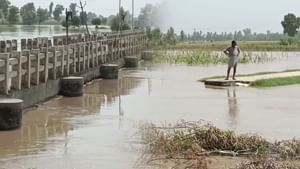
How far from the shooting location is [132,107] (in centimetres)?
1691

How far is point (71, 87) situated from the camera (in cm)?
1939

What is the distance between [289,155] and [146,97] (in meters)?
9.37

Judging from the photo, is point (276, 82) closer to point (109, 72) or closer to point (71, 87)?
→ point (109, 72)

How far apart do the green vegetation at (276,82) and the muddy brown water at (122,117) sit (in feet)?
2.37

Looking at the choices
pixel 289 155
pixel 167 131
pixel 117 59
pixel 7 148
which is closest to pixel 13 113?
pixel 7 148

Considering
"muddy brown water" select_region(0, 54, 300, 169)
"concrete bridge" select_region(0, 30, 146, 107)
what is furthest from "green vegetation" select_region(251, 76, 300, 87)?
"concrete bridge" select_region(0, 30, 146, 107)

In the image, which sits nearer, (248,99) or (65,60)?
(248,99)

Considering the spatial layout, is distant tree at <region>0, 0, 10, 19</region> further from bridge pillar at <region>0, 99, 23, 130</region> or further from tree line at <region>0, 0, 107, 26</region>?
bridge pillar at <region>0, 99, 23, 130</region>

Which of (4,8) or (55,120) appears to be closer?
(55,120)

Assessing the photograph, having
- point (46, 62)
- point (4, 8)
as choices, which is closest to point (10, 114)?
point (46, 62)

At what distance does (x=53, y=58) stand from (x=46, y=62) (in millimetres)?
1137

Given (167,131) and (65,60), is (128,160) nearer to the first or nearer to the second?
(167,131)

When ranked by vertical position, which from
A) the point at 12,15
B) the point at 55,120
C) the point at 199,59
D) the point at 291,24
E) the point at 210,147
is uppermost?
the point at 12,15

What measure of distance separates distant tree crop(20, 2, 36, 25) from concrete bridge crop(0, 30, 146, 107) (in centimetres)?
4921
